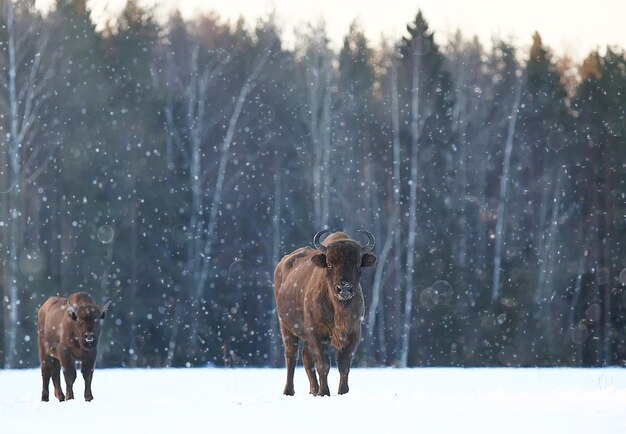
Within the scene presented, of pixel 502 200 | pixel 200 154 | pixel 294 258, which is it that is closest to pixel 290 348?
pixel 294 258

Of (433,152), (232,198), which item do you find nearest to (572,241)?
(433,152)

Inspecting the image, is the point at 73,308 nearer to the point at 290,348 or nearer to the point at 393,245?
the point at 290,348

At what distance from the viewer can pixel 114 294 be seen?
2997 cm

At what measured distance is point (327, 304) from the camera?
13.2 metres

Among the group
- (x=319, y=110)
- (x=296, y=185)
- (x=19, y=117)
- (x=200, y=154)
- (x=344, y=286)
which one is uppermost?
(x=319, y=110)

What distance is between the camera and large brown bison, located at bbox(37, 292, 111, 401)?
50.8ft

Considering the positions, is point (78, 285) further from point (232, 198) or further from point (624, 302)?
point (624, 302)

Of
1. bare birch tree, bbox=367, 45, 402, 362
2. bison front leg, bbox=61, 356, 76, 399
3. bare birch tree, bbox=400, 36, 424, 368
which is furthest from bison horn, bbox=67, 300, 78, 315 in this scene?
bare birch tree, bbox=400, 36, 424, 368

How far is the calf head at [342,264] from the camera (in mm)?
12508

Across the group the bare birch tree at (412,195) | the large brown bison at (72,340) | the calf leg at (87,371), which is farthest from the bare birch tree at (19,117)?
the calf leg at (87,371)

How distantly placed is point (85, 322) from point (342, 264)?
435cm

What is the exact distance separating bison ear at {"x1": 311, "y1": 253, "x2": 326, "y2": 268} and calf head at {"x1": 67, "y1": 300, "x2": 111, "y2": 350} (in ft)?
12.8

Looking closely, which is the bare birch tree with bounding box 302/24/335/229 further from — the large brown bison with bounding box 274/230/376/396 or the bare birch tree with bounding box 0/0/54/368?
the large brown bison with bounding box 274/230/376/396

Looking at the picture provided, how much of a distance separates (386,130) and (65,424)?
958 inches
